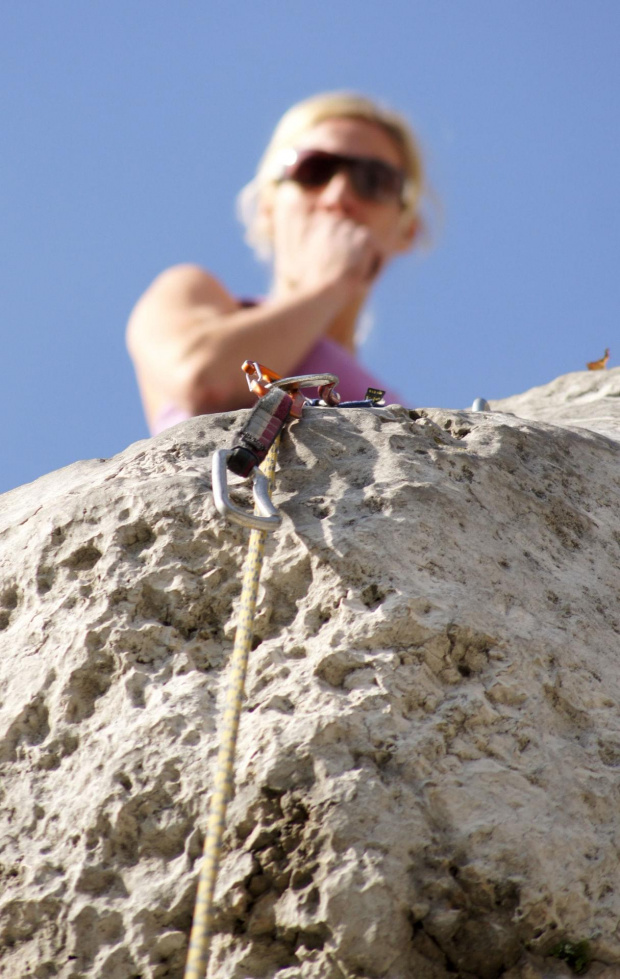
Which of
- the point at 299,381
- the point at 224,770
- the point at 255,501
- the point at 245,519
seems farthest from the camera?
the point at 299,381

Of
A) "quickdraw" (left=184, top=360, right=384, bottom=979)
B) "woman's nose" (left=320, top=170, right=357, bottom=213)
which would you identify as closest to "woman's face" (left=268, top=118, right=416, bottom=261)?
"woman's nose" (left=320, top=170, right=357, bottom=213)

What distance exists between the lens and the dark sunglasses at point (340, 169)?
3.20m

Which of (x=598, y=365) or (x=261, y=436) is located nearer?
(x=261, y=436)

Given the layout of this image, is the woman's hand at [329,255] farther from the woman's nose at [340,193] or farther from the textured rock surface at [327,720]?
the textured rock surface at [327,720]

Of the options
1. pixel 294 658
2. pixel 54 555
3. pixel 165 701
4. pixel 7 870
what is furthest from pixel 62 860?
pixel 54 555

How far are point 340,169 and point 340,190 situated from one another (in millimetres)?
73

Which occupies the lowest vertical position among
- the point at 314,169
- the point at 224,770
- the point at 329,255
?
the point at 224,770

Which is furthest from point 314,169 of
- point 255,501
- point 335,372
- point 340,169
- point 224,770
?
point 224,770

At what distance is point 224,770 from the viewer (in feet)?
3.84

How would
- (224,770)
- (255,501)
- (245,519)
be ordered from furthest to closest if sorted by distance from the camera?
1. (255,501)
2. (245,519)
3. (224,770)

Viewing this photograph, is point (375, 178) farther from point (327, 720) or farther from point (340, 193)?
point (327, 720)

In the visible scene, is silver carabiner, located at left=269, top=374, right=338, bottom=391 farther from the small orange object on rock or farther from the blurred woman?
the small orange object on rock

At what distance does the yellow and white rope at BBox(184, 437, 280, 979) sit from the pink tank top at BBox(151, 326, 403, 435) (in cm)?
116

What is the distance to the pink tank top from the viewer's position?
256cm
